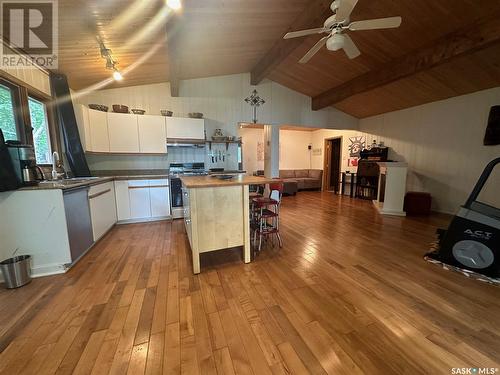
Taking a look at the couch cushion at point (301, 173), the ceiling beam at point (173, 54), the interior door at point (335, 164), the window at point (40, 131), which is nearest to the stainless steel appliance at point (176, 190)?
the ceiling beam at point (173, 54)

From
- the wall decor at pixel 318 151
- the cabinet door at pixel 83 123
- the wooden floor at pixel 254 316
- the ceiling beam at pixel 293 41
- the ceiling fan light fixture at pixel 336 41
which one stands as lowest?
the wooden floor at pixel 254 316

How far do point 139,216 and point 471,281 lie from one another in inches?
196

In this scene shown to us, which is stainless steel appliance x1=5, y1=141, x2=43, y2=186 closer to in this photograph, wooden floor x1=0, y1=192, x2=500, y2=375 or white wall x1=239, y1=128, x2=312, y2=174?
wooden floor x1=0, y1=192, x2=500, y2=375

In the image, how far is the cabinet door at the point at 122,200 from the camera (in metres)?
4.02

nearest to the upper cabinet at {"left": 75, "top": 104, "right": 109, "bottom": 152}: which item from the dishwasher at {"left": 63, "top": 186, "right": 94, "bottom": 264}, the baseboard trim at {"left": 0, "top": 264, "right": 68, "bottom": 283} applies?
the dishwasher at {"left": 63, "top": 186, "right": 94, "bottom": 264}

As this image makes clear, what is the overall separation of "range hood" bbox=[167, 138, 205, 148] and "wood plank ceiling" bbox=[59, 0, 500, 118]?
1.34m

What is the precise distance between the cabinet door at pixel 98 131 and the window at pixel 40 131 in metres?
0.62

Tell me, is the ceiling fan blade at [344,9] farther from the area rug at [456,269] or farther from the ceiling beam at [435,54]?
the area rug at [456,269]

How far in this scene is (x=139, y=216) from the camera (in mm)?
4223

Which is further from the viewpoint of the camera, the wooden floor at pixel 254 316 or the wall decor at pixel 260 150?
the wall decor at pixel 260 150

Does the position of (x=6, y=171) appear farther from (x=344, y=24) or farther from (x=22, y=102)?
(x=344, y=24)

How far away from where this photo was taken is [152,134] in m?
4.38

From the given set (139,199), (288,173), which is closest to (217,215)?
(139,199)

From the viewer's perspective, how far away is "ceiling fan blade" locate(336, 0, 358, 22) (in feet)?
6.36
